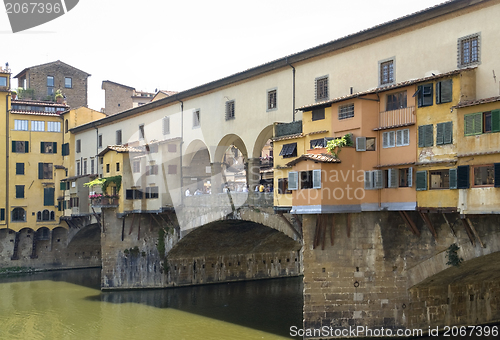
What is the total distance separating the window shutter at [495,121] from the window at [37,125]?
168 feet

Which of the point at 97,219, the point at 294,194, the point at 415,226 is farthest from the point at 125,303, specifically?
the point at 415,226

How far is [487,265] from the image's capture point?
80.1 ft

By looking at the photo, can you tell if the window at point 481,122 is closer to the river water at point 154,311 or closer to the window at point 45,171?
the river water at point 154,311

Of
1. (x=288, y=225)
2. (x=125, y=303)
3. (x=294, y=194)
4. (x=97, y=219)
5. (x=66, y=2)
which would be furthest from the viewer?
(x=97, y=219)

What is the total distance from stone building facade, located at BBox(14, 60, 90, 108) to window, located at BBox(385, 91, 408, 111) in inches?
1958

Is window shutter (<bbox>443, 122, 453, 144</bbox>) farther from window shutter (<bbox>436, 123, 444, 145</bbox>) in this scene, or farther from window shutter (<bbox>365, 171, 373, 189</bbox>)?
window shutter (<bbox>365, 171, 373, 189</bbox>)

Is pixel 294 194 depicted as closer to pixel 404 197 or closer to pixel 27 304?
pixel 404 197

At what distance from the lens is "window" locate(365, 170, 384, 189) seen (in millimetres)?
24594

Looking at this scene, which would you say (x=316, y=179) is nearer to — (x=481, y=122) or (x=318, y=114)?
(x=318, y=114)

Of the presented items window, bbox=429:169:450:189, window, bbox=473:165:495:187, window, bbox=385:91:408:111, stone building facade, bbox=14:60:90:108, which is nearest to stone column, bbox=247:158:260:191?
window, bbox=385:91:408:111

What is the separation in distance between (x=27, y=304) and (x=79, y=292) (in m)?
5.11

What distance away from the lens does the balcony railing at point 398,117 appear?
23.4 meters

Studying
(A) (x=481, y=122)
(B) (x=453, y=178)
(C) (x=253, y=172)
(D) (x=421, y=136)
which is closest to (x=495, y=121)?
(A) (x=481, y=122)

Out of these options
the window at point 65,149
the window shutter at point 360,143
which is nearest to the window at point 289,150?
the window shutter at point 360,143
